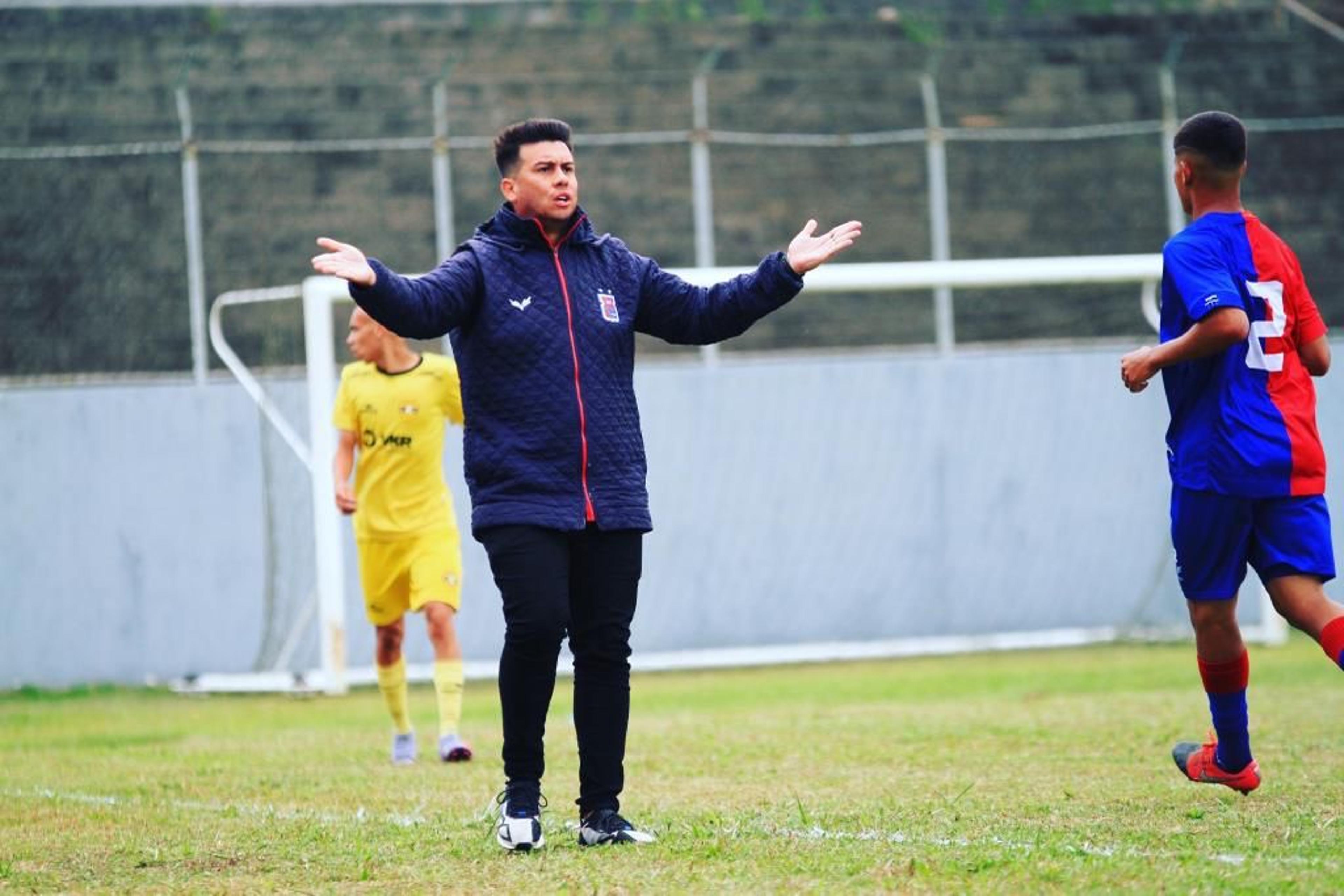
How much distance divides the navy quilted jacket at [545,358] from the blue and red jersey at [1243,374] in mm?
1260

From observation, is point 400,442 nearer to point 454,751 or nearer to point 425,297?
point 454,751

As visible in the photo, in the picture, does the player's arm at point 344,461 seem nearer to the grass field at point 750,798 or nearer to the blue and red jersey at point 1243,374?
the grass field at point 750,798

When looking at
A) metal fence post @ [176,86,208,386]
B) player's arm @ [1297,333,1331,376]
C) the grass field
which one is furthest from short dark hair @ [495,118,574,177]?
metal fence post @ [176,86,208,386]

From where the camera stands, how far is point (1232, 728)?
669 cm

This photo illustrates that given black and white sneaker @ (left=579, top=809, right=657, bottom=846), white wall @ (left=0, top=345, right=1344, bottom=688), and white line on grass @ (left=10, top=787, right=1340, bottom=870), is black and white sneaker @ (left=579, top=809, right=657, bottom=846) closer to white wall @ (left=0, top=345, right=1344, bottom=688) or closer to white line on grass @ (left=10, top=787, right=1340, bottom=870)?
white line on grass @ (left=10, top=787, right=1340, bottom=870)

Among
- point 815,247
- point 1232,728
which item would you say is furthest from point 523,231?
point 1232,728

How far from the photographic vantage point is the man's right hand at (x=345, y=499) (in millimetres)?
9953

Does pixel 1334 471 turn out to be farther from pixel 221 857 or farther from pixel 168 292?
pixel 221 857

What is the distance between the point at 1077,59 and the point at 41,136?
9.50 m

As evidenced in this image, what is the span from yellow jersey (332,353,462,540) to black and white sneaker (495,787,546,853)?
3.99m

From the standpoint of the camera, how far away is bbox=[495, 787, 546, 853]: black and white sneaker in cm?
604

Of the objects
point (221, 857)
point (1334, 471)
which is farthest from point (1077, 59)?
point (221, 857)

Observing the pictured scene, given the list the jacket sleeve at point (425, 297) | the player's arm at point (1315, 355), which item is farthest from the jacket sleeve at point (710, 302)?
the player's arm at point (1315, 355)

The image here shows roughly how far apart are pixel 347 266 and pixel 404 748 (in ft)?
13.9
